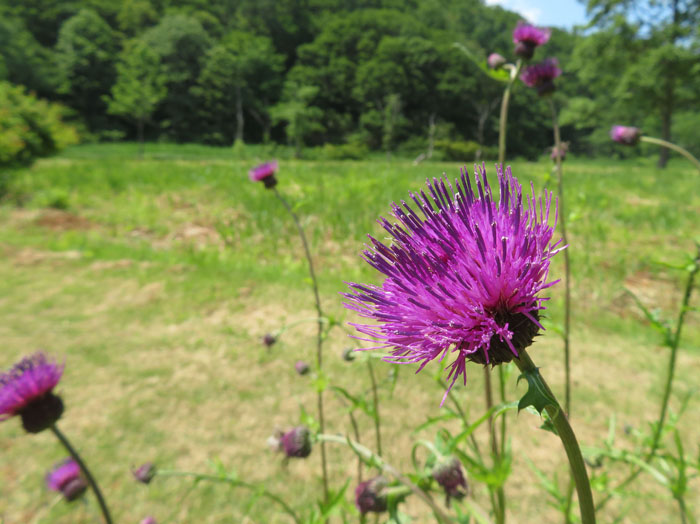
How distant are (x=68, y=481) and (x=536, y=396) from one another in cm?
184

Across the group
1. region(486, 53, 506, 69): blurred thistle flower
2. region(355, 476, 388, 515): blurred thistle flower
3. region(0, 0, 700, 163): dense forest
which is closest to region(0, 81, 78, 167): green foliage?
region(486, 53, 506, 69): blurred thistle flower

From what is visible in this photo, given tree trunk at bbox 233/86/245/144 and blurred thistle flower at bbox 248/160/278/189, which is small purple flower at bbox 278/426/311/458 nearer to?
blurred thistle flower at bbox 248/160/278/189

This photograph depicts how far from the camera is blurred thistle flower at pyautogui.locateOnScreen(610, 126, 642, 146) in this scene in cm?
214

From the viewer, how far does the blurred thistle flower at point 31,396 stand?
1.32m

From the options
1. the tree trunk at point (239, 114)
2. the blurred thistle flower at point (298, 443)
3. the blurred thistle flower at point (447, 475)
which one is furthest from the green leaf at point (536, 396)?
the tree trunk at point (239, 114)

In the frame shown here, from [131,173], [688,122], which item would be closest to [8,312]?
[131,173]

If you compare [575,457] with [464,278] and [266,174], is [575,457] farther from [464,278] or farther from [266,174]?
[266,174]

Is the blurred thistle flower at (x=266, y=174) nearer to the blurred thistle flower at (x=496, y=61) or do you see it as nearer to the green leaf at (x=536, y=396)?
the blurred thistle flower at (x=496, y=61)

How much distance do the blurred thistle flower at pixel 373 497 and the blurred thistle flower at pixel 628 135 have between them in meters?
2.14

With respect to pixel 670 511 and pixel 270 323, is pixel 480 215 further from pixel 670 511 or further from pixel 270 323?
pixel 270 323

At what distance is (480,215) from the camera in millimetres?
763

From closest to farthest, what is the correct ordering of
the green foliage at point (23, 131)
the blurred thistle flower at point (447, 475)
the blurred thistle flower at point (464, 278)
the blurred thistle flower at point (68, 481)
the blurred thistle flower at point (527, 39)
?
the blurred thistle flower at point (464, 278) < the blurred thistle flower at point (447, 475) < the blurred thistle flower at point (68, 481) < the blurred thistle flower at point (527, 39) < the green foliage at point (23, 131)

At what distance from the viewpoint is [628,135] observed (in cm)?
218

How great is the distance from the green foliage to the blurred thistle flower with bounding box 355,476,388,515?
42.7 feet
